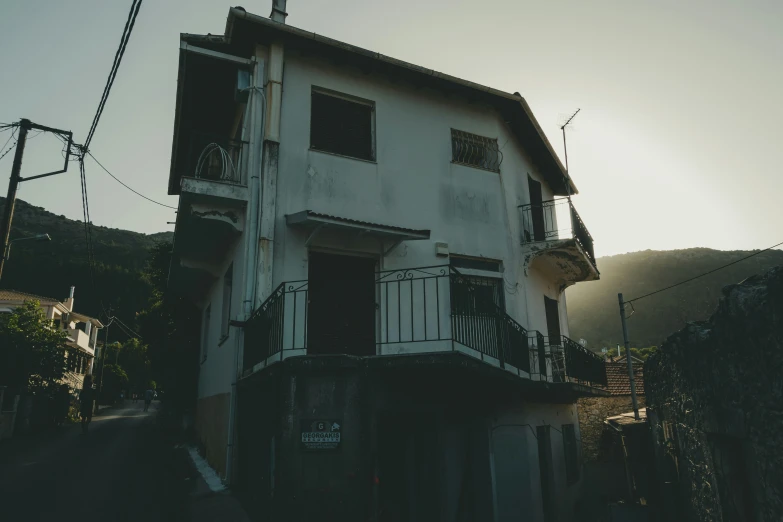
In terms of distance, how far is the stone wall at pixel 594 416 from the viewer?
21.0 m

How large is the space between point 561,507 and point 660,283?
2997 inches

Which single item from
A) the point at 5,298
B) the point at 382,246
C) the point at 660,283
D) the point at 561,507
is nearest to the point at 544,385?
the point at 561,507

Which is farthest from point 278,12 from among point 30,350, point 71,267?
point 71,267

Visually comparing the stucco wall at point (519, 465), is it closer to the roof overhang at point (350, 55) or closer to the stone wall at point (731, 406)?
the stone wall at point (731, 406)

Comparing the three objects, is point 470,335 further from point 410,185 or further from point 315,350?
point 410,185

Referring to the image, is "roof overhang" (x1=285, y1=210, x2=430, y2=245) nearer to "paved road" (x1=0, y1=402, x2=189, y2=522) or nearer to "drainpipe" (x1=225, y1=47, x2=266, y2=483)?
"drainpipe" (x1=225, y1=47, x2=266, y2=483)

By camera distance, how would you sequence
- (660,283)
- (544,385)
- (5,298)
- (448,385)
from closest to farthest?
(448,385) → (544,385) → (5,298) → (660,283)

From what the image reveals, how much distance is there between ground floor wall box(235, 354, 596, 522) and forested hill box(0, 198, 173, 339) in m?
51.4

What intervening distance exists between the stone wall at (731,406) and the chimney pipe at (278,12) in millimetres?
8779

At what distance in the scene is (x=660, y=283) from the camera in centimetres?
7788

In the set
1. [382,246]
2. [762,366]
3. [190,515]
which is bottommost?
[190,515]

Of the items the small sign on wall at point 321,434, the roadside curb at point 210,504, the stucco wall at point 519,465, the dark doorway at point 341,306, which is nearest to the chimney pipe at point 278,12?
the dark doorway at point 341,306

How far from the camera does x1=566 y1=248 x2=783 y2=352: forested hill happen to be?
63.2 meters

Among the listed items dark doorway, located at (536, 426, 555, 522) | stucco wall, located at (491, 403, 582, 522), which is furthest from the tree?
dark doorway, located at (536, 426, 555, 522)
